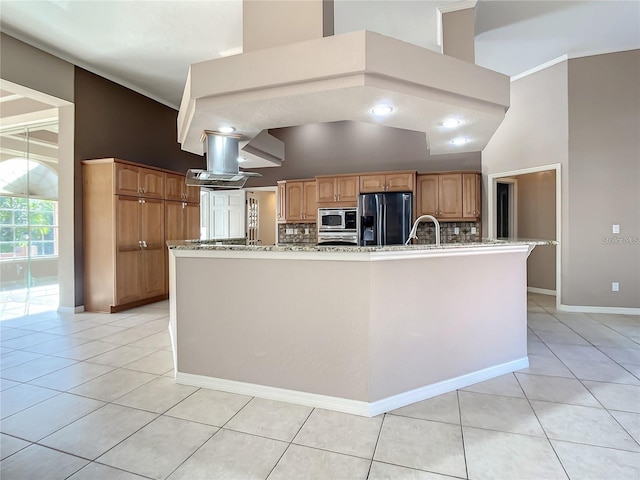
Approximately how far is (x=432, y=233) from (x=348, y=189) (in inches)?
63.8

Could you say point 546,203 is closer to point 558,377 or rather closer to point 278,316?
point 558,377

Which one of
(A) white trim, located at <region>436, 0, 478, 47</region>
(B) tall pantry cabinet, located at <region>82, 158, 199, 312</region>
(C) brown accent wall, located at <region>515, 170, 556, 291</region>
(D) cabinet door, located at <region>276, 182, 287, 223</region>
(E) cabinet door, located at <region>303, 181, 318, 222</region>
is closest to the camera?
(A) white trim, located at <region>436, 0, 478, 47</region>

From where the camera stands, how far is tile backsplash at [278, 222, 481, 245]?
5488 millimetres

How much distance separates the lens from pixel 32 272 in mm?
5836

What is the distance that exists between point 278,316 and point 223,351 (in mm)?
510

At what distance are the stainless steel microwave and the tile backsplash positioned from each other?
1.72 feet

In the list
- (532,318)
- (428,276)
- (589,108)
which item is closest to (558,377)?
(428,276)

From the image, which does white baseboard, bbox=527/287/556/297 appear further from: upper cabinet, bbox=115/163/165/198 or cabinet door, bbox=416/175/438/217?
upper cabinet, bbox=115/163/165/198

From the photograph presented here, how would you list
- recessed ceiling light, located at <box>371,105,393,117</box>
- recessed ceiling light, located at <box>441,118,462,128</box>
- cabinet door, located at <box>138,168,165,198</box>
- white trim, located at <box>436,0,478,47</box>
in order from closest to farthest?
recessed ceiling light, located at <box>371,105,393,117</box>, recessed ceiling light, located at <box>441,118,462,128</box>, white trim, located at <box>436,0,478,47</box>, cabinet door, located at <box>138,168,165,198</box>

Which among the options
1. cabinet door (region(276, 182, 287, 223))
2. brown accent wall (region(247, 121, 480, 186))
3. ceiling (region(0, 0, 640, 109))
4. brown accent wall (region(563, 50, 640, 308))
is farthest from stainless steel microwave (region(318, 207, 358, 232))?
brown accent wall (region(563, 50, 640, 308))

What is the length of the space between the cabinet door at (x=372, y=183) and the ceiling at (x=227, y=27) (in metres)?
2.10

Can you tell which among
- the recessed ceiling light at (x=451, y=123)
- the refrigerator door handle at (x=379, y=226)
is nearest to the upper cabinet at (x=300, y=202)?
the refrigerator door handle at (x=379, y=226)

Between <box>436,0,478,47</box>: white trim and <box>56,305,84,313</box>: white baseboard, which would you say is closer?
<box>436,0,478,47</box>: white trim

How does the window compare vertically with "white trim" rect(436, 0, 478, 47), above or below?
below
